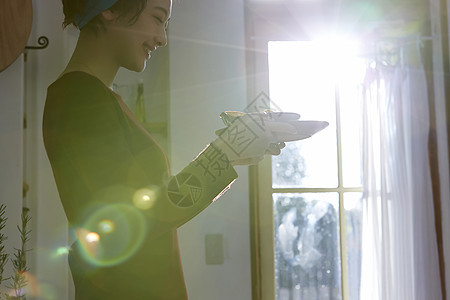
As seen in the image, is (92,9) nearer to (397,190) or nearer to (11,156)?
(11,156)

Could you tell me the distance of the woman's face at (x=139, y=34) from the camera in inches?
34.3

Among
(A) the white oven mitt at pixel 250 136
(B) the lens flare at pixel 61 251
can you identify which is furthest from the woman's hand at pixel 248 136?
(B) the lens flare at pixel 61 251

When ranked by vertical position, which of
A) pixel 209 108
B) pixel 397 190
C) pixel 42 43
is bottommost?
pixel 397 190

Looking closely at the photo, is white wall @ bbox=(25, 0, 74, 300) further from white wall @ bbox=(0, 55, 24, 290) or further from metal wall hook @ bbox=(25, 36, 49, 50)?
white wall @ bbox=(0, 55, 24, 290)

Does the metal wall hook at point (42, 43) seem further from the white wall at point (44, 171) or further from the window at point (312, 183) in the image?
the window at point (312, 183)

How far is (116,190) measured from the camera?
2.54 ft

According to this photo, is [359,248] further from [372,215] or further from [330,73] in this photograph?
[330,73]

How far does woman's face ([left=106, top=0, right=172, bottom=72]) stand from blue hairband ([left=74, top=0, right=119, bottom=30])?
3 cm

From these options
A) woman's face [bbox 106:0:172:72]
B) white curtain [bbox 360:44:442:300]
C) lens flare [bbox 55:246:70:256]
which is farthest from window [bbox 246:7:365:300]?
woman's face [bbox 106:0:172:72]

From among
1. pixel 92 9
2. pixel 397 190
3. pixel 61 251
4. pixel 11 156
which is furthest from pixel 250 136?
pixel 397 190

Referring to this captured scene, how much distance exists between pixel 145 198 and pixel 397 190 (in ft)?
5.55

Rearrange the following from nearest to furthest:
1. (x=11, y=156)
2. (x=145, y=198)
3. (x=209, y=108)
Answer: (x=145, y=198) < (x=11, y=156) < (x=209, y=108)

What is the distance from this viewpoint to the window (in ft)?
7.48

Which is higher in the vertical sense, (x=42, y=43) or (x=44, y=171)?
(x=42, y=43)
